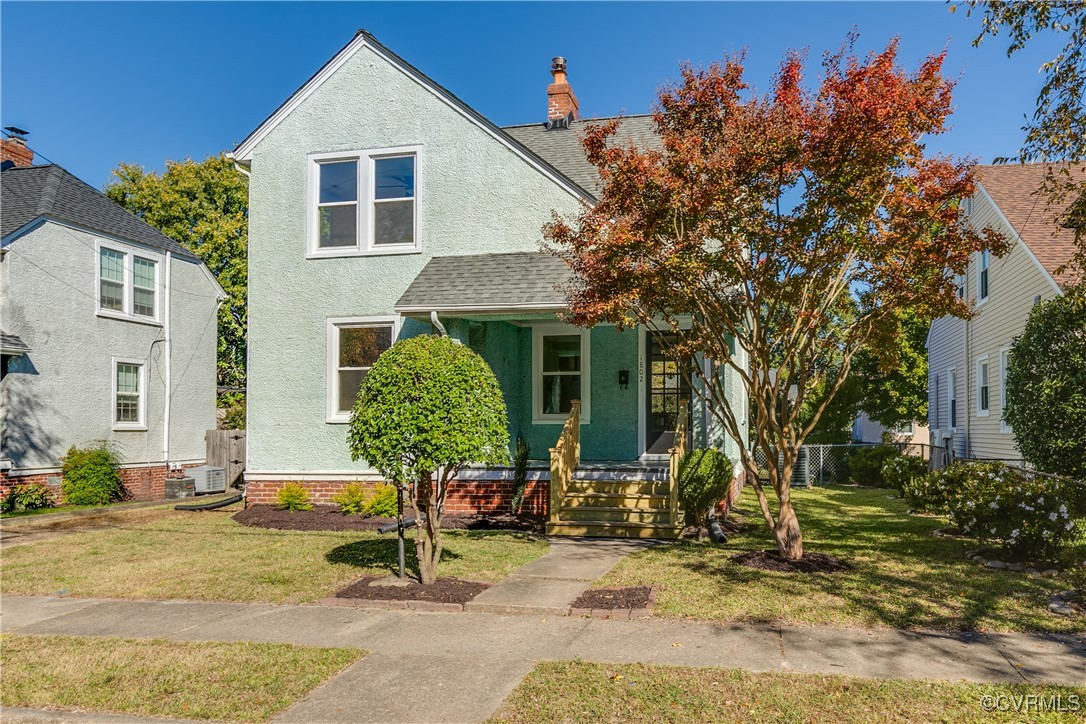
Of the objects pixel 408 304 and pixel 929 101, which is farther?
pixel 408 304

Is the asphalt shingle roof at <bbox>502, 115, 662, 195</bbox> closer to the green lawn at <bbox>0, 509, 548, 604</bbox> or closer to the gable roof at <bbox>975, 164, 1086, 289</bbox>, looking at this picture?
the gable roof at <bbox>975, 164, 1086, 289</bbox>

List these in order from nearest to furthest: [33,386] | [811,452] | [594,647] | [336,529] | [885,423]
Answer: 1. [594,647]
2. [336,529]
3. [33,386]
4. [811,452]
5. [885,423]

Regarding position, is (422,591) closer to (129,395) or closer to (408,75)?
(408,75)

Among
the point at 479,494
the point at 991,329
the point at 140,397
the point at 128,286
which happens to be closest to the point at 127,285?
the point at 128,286

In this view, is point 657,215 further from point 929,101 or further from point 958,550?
point 958,550

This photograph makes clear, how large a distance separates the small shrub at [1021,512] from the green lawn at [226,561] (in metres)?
5.41

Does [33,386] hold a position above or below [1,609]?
above

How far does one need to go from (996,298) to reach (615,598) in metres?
16.5

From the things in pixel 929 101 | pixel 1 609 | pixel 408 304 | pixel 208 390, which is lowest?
pixel 1 609

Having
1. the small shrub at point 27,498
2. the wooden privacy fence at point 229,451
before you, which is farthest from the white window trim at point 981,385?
the small shrub at point 27,498

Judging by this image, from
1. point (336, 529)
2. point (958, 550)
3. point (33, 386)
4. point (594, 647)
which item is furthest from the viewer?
point (33, 386)

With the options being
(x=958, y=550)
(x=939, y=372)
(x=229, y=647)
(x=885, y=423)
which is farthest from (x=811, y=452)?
(x=229, y=647)

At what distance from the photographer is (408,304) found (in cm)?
1302

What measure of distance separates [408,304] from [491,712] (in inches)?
351
